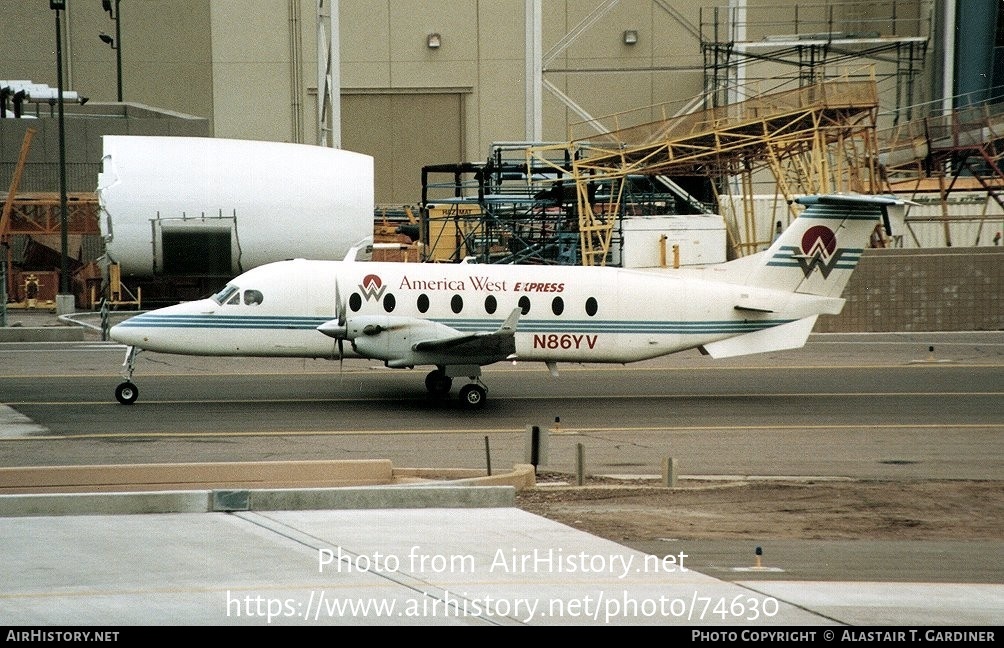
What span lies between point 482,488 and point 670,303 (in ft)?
38.3

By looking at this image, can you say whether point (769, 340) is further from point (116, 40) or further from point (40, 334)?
point (116, 40)

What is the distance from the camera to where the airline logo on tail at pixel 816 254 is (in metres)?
24.9

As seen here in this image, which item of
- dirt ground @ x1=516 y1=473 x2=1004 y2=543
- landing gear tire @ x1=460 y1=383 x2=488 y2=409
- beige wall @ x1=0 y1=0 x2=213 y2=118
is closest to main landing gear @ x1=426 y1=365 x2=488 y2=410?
landing gear tire @ x1=460 y1=383 x2=488 y2=409

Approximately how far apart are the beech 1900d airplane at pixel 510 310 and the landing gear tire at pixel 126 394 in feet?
0.11

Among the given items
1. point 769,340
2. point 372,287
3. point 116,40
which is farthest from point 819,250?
point 116,40

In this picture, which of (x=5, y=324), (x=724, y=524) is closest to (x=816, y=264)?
(x=724, y=524)

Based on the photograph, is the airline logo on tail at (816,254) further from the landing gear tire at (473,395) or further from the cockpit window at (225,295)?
the cockpit window at (225,295)

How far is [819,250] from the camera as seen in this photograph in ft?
81.7

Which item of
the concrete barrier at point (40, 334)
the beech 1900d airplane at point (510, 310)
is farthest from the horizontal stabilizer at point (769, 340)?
the concrete barrier at point (40, 334)

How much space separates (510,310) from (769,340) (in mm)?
5209

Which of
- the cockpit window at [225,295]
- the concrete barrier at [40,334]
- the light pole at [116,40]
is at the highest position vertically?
the light pole at [116,40]

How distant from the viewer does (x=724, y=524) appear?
1348 centimetres

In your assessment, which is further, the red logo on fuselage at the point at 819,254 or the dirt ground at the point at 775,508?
the red logo on fuselage at the point at 819,254

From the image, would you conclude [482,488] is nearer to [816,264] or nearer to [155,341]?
[155,341]
